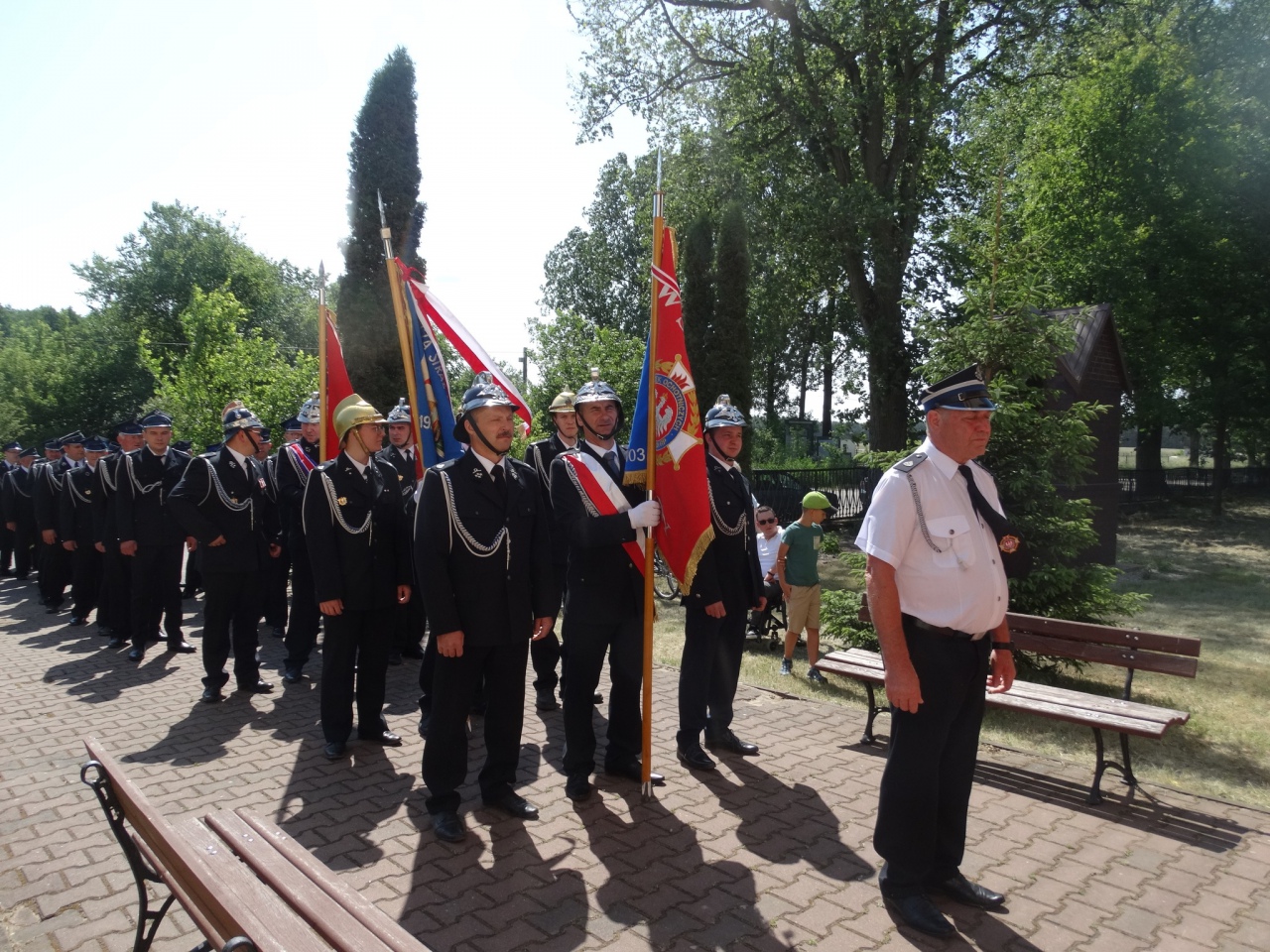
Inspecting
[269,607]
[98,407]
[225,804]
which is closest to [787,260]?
[269,607]

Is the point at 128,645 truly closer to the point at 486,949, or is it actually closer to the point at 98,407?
the point at 486,949

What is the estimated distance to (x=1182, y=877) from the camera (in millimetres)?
4180

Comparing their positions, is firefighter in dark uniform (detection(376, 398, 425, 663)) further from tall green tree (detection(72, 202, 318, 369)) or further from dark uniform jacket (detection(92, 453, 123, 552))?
tall green tree (detection(72, 202, 318, 369))

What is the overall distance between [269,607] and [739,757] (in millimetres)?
5953

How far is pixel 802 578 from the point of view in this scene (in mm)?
Result: 8102

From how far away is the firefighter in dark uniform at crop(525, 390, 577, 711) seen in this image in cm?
681

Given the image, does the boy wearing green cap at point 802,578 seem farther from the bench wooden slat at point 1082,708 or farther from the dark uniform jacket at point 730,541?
the dark uniform jacket at point 730,541

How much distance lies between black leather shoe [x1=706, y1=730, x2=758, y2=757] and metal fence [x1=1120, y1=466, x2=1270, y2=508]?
19.8 meters

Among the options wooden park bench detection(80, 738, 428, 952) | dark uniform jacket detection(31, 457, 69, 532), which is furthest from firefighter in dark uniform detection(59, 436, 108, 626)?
wooden park bench detection(80, 738, 428, 952)

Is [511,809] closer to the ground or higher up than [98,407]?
closer to the ground

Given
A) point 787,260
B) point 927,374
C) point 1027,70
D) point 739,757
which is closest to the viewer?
point 739,757

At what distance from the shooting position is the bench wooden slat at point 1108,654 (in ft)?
18.8

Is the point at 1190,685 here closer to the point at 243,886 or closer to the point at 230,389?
the point at 243,886

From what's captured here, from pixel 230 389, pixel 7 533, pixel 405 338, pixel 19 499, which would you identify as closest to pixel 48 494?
pixel 19 499
